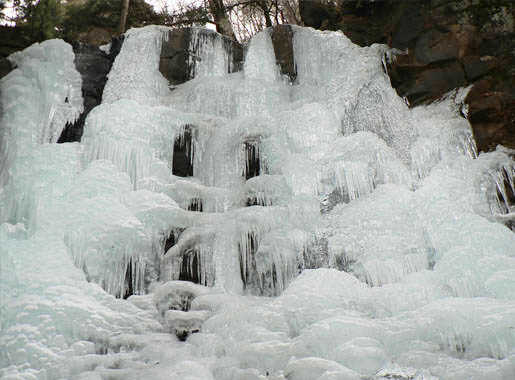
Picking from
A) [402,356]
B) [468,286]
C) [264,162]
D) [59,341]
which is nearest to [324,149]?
[264,162]

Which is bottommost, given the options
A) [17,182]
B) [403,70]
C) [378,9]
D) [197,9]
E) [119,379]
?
[119,379]

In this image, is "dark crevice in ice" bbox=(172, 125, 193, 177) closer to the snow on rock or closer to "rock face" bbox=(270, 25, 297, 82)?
"rock face" bbox=(270, 25, 297, 82)

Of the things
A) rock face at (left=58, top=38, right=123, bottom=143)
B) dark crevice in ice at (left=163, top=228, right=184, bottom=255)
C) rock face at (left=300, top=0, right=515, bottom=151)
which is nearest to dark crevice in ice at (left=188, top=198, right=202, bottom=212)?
dark crevice in ice at (left=163, top=228, right=184, bottom=255)

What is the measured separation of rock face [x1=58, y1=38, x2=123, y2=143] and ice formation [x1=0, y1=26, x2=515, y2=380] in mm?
159

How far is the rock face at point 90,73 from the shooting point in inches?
233

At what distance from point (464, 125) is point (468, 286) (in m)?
2.33

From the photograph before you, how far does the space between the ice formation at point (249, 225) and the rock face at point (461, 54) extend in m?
0.19

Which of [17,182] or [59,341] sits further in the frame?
[17,182]

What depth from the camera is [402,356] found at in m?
2.99

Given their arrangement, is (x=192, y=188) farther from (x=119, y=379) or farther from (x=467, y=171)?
(x=467, y=171)

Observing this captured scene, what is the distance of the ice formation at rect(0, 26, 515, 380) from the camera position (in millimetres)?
3180

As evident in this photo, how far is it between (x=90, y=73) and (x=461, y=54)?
14.7 feet

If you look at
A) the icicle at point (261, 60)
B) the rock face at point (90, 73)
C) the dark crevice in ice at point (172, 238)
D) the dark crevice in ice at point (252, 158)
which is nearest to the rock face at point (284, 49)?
the icicle at point (261, 60)

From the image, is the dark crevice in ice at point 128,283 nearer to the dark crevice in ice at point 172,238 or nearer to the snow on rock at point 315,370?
the dark crevice in ice at point 172,238
